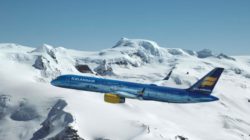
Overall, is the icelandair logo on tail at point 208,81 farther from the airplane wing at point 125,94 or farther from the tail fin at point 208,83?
the airplane wing at point 125,94

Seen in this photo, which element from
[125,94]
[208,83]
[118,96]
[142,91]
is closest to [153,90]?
[142,91]

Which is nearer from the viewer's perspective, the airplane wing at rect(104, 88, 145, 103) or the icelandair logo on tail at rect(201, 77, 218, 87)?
the icelandair logo on tail at rect(201, 77, 218, 87)

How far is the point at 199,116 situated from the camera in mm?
188875

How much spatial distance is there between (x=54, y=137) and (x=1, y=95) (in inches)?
1847

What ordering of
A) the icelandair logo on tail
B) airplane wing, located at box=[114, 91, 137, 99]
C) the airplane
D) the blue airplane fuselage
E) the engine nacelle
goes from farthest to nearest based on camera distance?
airplane wing, located at box=[114, 91, 137, 99] < the engine nacelle < the blue airplane fuselage < the airplane < the icelandair logo on tail

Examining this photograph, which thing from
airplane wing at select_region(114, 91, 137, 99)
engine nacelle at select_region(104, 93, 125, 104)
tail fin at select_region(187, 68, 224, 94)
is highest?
tail fin at select_region(187, 68, 224, 94)

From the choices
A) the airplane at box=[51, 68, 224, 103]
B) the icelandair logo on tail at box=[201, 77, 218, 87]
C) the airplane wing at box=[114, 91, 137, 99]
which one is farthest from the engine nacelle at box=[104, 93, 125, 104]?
Result: the icelandair logo on tail at box=[201, 77, 218, 87]

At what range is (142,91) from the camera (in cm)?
9388

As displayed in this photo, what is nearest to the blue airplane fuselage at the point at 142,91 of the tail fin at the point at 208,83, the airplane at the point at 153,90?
the airplane at the point at 153,90

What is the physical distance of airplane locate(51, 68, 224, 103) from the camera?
92.6 metres

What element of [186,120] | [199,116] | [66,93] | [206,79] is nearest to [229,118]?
[199,116]

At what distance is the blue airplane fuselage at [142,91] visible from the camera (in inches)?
3686

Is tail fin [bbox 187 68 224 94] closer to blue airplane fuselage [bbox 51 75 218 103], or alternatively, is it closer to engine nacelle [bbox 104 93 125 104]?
blue airplane fuselage [bbox 51 75 218 103]

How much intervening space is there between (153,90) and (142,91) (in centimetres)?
401
